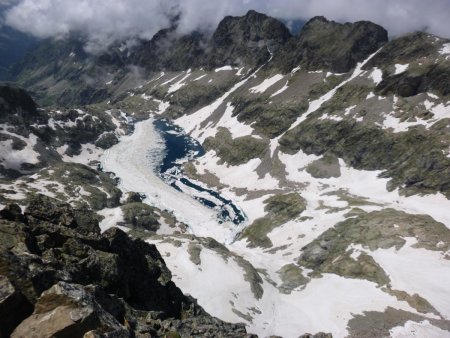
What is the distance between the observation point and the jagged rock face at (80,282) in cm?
1647

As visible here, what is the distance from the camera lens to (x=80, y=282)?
83.7 feet

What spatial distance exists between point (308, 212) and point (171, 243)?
156 ft

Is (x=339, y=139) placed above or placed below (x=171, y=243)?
above

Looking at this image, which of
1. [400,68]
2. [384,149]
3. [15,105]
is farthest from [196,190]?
[400,68]

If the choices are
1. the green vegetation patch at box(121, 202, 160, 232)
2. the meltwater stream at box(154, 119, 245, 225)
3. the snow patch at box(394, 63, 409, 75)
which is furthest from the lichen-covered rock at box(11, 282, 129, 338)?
the snow patch at box(394, 63, 409, 75)

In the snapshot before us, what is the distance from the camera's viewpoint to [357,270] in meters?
78.1

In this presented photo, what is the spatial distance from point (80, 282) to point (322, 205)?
3876 inches

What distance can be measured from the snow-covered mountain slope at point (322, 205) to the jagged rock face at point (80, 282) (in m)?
27.7

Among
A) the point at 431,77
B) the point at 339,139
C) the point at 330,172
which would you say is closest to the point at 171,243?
the point at 330,172

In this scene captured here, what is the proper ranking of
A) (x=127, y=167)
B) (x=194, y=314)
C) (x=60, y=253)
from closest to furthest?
(x=60, y=253) → (x=194, y=314) → (x=127, y=167)

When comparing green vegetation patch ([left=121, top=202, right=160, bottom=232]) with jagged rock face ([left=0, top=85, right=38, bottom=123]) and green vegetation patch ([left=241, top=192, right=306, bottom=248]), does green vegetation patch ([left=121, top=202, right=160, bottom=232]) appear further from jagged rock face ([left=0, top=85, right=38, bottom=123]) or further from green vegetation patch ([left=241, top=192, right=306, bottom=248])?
jagged rock face ([left=0, top=85, right=38, bottom=123])

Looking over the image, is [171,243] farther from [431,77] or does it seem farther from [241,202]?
[431,77]

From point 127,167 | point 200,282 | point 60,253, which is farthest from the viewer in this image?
point 127,167

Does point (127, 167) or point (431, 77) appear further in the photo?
point (127, 167)
